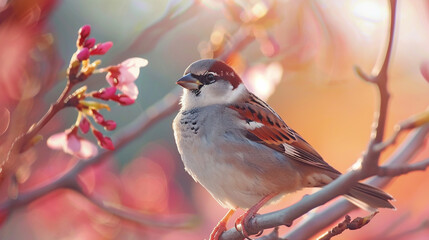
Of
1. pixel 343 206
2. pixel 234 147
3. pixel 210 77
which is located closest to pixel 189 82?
pixel 210 77

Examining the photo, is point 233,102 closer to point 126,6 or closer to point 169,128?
point 126,6

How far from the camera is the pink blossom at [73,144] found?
1.21m

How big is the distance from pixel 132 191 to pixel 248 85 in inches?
23.5

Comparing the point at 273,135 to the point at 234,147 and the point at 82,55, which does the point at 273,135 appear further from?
the point at 82,55

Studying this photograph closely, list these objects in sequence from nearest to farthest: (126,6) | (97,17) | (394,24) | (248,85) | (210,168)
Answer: (394,24), (210,168), (248,85), (126,6), (97,17)

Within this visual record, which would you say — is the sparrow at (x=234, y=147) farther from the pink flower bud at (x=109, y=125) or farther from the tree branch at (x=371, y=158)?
the tree branch at (x=371, y=158)

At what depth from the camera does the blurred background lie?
54.0 inches

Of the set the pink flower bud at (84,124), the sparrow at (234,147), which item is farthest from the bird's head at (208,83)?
the pink flower bud at (84,124)

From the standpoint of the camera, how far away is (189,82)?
5.79 ft

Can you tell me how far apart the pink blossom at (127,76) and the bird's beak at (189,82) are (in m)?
0.60

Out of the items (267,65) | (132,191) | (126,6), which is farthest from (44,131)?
(267,65)

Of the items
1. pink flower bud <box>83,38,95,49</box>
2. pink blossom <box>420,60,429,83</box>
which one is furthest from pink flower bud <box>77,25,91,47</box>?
pink blossom <box>420,60,429,83</box>

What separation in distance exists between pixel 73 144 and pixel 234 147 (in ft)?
1.98

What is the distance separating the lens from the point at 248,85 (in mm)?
1985
